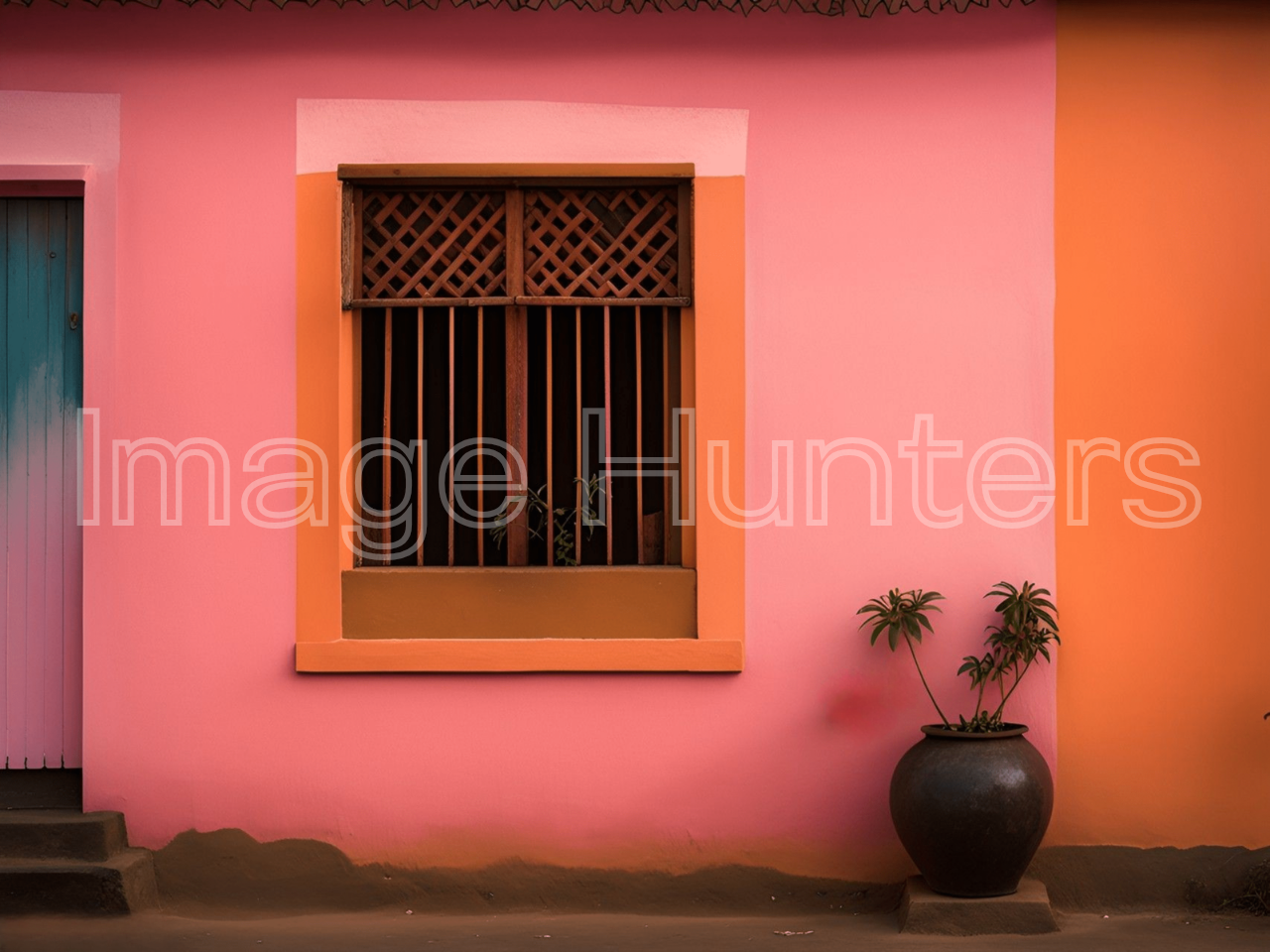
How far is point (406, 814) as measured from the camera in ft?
18.9

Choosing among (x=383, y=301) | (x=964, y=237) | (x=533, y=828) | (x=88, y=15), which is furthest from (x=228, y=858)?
(x=964, y=237)

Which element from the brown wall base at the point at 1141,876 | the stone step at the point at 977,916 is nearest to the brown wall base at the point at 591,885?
the brown wall base at the point at 1141,876

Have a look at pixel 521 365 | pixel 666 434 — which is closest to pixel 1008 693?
pixel 666 434

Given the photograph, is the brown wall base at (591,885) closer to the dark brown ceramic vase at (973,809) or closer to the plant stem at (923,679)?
the dark brown ceramic vase at (973,809)

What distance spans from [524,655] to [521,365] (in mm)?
1334

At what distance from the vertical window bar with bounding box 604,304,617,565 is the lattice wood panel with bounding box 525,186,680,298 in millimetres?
178

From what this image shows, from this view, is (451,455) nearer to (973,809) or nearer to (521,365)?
(521,365)

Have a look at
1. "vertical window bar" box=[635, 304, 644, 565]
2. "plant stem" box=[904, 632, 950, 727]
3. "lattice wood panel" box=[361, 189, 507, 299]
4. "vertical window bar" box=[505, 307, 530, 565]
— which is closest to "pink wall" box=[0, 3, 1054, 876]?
"plant stem" box=[904, 632, 950, 727]

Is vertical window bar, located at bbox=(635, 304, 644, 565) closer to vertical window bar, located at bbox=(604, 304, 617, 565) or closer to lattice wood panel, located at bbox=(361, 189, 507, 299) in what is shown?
vertical window bar, located at bbox=(604, 304, 617, 565)

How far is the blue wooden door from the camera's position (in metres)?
5.95

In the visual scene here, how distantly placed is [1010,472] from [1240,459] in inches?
40.7

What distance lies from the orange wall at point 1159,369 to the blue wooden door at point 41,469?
178 inches

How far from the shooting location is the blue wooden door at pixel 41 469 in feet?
19.5

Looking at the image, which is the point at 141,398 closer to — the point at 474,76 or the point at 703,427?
the point at 474,76
